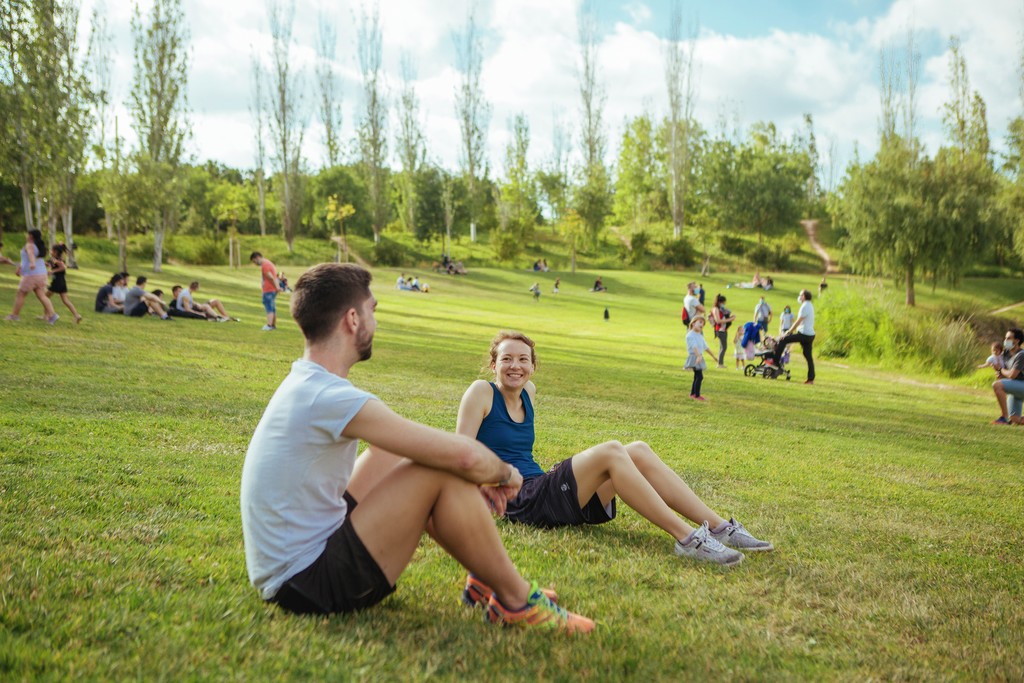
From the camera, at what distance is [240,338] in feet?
54.2

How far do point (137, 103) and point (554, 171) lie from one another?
4427cm

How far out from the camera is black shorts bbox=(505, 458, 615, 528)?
4641 millimetres

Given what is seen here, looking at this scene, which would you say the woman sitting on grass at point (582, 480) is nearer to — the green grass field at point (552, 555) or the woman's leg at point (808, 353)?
the green grass field at point (552, 555)

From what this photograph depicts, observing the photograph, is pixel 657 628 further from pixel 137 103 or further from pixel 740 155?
pixel 740 155

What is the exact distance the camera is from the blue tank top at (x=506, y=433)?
15.5 feet

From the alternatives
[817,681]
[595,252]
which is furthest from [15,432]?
[595,252]

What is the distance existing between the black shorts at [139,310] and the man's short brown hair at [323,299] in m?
18.2

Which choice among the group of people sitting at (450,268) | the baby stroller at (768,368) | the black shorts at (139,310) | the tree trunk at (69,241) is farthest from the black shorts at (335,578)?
the group of people sitting at (450,268)

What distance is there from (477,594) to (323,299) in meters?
1.50

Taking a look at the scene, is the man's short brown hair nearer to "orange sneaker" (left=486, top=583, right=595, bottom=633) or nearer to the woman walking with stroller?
"orange sneaker" (left=486, top=583, right=595, bottom=633)

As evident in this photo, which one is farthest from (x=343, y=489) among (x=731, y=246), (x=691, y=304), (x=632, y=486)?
(x=731, y=246)

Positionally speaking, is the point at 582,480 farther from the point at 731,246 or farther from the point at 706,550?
the point at 731,246

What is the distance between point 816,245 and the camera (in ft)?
245

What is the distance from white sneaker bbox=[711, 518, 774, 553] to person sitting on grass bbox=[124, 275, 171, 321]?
695 inches
